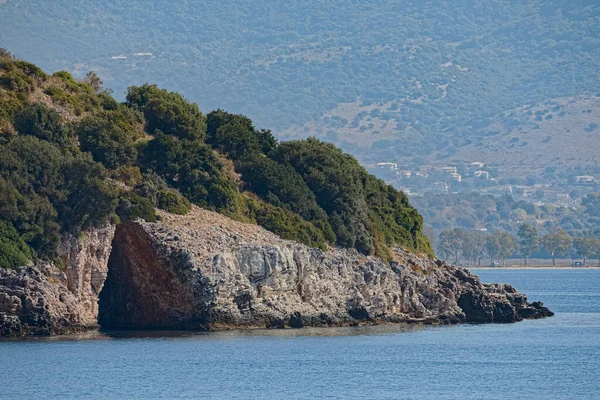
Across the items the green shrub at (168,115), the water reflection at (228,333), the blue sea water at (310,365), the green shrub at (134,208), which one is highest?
the green shrub at (168,115)

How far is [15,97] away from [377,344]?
2185cm

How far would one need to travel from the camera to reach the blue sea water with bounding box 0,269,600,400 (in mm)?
46375

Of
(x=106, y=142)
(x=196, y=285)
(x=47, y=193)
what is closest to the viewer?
(x=47, y=193)

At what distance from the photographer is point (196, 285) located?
62500 mm

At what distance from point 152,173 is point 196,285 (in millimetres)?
9690

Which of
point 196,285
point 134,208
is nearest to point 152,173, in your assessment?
point 134,208

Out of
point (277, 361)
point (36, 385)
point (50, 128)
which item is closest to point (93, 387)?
point (36, 385)

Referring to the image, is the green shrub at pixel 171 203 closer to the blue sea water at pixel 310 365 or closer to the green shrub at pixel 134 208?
the green shrub at pixel 134 208

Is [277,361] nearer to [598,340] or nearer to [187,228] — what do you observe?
[187,228]

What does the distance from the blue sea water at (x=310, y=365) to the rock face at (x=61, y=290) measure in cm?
106

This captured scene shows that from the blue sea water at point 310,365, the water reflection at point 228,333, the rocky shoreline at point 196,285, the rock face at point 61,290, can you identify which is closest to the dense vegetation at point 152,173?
the rock face at point 61,290

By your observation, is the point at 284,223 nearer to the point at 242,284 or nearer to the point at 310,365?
the point at 242,284

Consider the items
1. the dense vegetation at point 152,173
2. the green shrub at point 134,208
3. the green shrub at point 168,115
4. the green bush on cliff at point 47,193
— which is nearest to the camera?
the green bush on cliff at point 47,193

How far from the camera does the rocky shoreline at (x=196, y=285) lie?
195 feet
